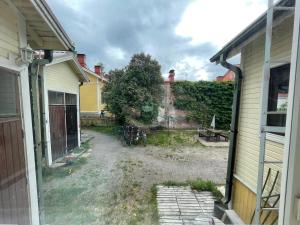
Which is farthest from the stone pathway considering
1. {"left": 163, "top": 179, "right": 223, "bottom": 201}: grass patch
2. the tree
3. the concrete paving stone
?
the tree

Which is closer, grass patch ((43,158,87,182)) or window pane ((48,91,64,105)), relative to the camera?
grass patch ((43,158,87,182))

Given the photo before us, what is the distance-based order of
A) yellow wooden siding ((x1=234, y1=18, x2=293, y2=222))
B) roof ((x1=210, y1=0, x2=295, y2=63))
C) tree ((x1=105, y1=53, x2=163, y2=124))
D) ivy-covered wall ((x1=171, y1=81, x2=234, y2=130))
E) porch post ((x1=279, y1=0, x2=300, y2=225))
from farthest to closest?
tree ((x1=105, y1=53, x2=163, y2=124)) < ivy-covered wall ((x1=171, y1=81, x2=234, y2=130)) < yellow wooden siding ((x1=234, y1=18, x2=293, y2=222)) < roof ((x1=210, y1=0, x2=295, y2=63)) < porch post ((x1=279, y1=0, x2=300, y2=225))

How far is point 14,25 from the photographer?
1.51 m

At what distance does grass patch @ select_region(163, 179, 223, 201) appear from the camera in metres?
3.04

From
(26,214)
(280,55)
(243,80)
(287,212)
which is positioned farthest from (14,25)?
(243,80)

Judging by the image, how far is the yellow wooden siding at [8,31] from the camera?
53.0 inches

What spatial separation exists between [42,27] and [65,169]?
3.20 m

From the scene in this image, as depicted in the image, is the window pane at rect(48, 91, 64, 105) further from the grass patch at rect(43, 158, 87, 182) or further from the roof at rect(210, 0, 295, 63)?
the roof at rect(210, 0, 295, 63)

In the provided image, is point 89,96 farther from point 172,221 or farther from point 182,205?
point 172,221

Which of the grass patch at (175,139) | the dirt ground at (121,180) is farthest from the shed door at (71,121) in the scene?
the grass patch at (175,139)

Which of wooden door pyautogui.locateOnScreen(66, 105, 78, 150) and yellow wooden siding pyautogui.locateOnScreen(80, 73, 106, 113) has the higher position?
yellow wooden siding pyautogui.locateOnScreen(80, 73, 106, 113)

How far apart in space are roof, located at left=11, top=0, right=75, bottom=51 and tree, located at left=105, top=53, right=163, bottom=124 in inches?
191

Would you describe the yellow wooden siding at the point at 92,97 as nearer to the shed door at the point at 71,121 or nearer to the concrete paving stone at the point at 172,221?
the shed door at the point at 71,121

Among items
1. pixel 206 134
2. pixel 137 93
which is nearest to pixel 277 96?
pixel 206 134
